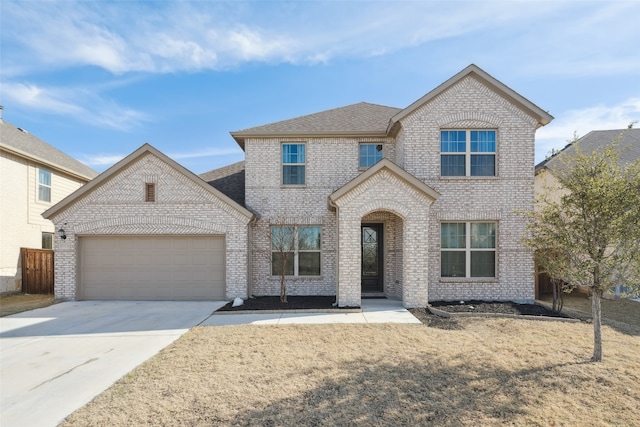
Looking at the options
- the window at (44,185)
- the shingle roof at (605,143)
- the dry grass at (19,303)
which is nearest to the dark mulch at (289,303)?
the dry grass at (19,303)

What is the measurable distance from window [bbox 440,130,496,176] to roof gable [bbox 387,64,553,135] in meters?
1.18

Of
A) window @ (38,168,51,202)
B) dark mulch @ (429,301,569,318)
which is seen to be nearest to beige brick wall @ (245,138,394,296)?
dark mulch @ (429,301,569,318)

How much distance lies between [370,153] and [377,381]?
860cm

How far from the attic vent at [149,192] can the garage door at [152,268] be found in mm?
1271

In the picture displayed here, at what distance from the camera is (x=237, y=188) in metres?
13.1

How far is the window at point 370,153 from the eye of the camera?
12.0 m


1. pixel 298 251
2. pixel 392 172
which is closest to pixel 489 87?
pixel 392 172

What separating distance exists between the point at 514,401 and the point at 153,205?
1085 centimetres

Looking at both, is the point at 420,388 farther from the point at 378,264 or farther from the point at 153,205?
the point at 153,205

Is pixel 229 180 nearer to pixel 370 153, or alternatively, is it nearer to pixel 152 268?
pixel 152 268

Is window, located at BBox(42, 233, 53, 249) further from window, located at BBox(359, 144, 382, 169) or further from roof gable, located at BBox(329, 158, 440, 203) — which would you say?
window, located at BBox(359, 144, 382, 169)

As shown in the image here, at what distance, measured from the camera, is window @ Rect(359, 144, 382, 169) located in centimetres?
1205

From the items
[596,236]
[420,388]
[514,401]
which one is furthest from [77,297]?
[596,236]

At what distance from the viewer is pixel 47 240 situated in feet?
51.7
